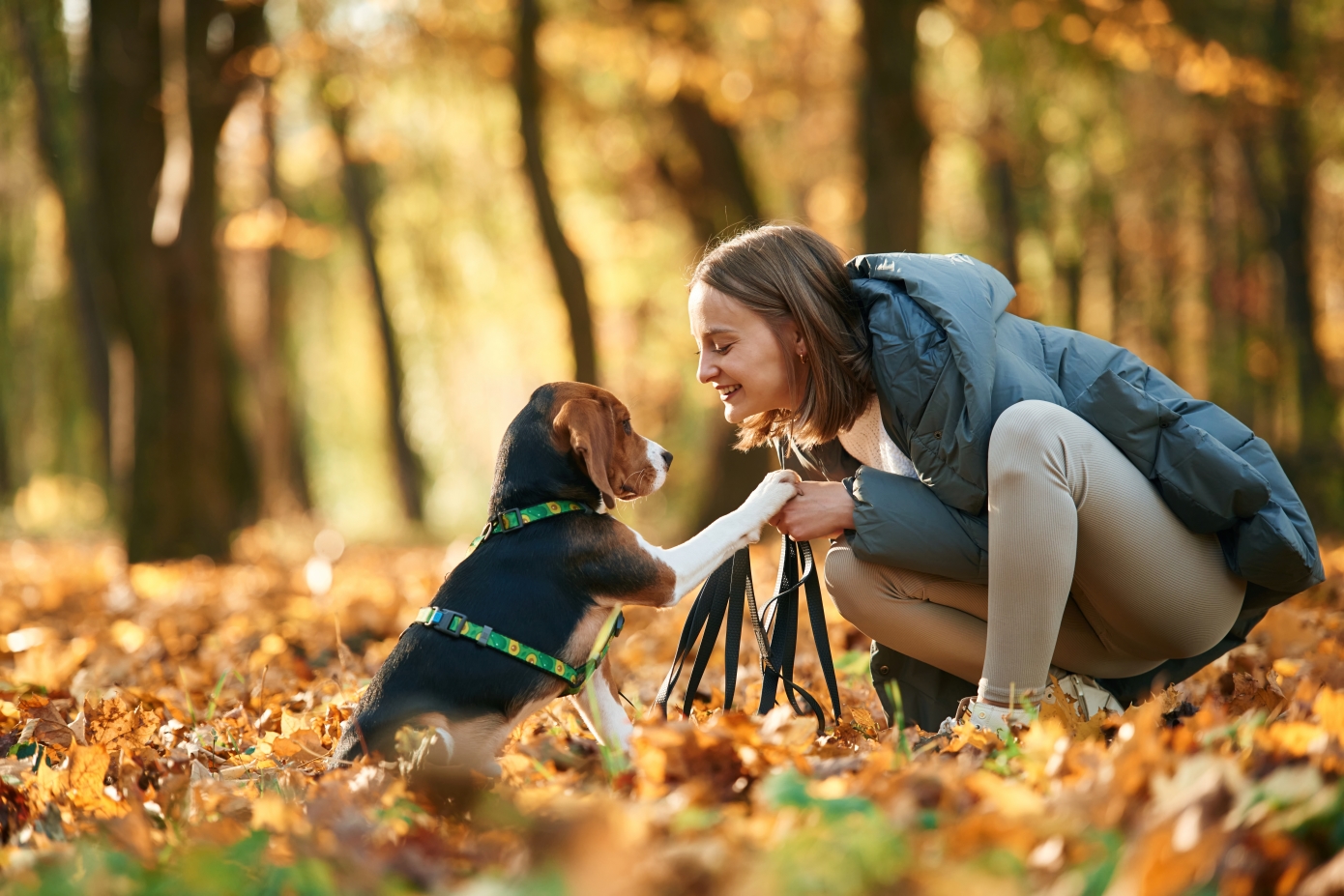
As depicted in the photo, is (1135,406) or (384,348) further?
(384,348)

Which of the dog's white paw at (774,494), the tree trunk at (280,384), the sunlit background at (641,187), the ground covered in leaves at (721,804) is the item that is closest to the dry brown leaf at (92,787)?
the ground covered in leaves at (721,804)

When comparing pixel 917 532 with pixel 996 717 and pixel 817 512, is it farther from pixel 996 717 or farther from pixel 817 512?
pixel 996 717

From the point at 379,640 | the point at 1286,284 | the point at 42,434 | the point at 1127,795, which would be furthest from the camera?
the point at 42,434

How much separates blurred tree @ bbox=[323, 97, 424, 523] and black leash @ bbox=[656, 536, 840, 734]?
14.0 metres

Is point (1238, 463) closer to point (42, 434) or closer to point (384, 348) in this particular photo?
point (384, 348)

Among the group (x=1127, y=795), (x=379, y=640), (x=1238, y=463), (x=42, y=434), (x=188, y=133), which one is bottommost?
(x=42, y=434)

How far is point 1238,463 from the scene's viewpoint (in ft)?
9.83

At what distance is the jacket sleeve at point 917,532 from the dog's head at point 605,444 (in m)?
0.73

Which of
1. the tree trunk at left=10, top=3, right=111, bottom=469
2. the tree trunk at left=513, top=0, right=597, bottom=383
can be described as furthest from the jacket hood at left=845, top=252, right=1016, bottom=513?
the tree trunk at left=10, top=3, right=111, bottom=469

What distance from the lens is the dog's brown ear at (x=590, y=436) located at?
339cm

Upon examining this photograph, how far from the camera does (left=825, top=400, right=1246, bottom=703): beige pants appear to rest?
2.94 meters

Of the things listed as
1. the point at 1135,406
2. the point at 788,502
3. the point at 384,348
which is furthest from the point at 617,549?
the point at 384,348

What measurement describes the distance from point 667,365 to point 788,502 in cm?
1716

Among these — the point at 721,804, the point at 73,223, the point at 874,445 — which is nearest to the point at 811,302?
the point at 874,445
